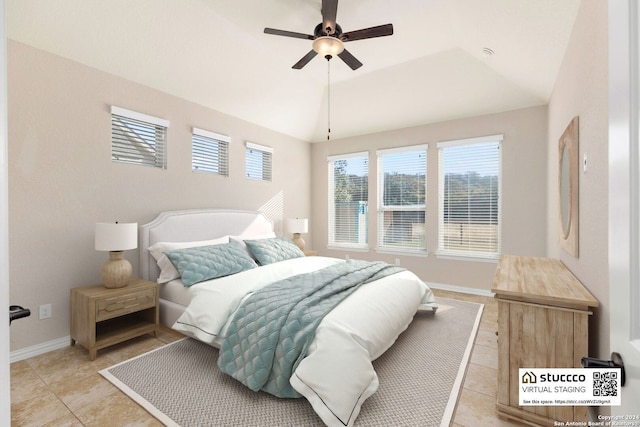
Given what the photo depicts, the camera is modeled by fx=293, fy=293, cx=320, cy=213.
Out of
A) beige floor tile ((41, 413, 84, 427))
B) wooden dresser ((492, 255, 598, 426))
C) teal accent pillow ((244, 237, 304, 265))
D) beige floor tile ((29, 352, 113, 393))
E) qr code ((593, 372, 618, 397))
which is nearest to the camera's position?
qr code ((593, 372, 618, 397))

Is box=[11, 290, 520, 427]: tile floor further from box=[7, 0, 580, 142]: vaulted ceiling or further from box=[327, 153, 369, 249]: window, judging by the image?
box=[327, 153, 369, 249]: window

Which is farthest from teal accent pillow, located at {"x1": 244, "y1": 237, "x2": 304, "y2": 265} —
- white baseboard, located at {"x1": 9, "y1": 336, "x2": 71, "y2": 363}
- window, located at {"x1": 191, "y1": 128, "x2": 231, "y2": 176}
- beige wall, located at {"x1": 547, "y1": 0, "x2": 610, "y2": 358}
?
beige wall, located at {"x1": 547, "y1": 0, "x2": 610, "y2": 358}

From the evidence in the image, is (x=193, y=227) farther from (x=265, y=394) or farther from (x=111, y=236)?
(x=265, y=394)

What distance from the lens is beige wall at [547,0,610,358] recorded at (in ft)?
4.74

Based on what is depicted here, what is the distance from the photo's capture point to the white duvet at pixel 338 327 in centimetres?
166

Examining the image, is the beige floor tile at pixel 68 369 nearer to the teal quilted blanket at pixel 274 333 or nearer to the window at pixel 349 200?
the teal quilted blanket at pixel 274 333

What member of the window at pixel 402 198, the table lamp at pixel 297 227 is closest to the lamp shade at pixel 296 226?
the table lamp at pixel 297 227

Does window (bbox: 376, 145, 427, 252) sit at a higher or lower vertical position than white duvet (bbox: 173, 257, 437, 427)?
higher

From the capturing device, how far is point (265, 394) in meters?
1.96

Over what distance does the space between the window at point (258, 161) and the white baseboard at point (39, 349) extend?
2858mm

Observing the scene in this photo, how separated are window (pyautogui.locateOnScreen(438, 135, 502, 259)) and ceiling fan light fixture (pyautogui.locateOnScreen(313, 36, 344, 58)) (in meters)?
2.59

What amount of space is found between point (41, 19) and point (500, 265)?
432 cm

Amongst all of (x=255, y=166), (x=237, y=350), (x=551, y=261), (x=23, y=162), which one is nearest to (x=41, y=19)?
(x=23, y=162)

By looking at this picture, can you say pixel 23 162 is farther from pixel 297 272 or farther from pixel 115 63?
pixel 297 272
